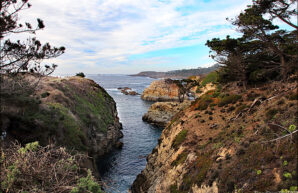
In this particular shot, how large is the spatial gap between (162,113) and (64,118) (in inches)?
1380

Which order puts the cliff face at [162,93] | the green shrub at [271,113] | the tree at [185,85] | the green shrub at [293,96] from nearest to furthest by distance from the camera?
the green shrub at [271,113], the green shrub at [293,96], the tree at [185,85], the cliff face at [162,93]

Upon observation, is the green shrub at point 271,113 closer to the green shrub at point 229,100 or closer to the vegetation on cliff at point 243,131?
the vegetation on cliff at point 243,131

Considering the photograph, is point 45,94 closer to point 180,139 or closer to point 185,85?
point 180,139

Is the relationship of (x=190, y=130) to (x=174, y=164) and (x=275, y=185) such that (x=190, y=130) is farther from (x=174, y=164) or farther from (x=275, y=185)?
(x=275, y=185)

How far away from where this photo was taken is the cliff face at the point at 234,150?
1020cm

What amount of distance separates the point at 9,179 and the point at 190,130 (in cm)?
1919

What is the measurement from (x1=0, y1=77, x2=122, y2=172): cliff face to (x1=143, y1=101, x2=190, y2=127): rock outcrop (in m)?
13.2

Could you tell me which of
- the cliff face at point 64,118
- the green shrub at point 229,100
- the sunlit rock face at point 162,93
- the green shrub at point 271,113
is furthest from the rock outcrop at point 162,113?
the green shrub at point 271,113

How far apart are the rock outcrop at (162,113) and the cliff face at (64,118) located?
519 inches

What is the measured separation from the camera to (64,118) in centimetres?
2627

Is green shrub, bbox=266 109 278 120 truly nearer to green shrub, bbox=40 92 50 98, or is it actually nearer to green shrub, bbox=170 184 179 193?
green shrub, bbox=170 184 179 193

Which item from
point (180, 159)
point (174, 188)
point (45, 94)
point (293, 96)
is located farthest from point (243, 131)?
point (45, 94)

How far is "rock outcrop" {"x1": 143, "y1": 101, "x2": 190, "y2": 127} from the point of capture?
179ft

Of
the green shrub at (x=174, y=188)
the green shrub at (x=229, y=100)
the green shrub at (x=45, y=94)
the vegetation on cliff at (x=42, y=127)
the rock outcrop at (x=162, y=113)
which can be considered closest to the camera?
the vegetation on cliff at (x=42, y=127)
